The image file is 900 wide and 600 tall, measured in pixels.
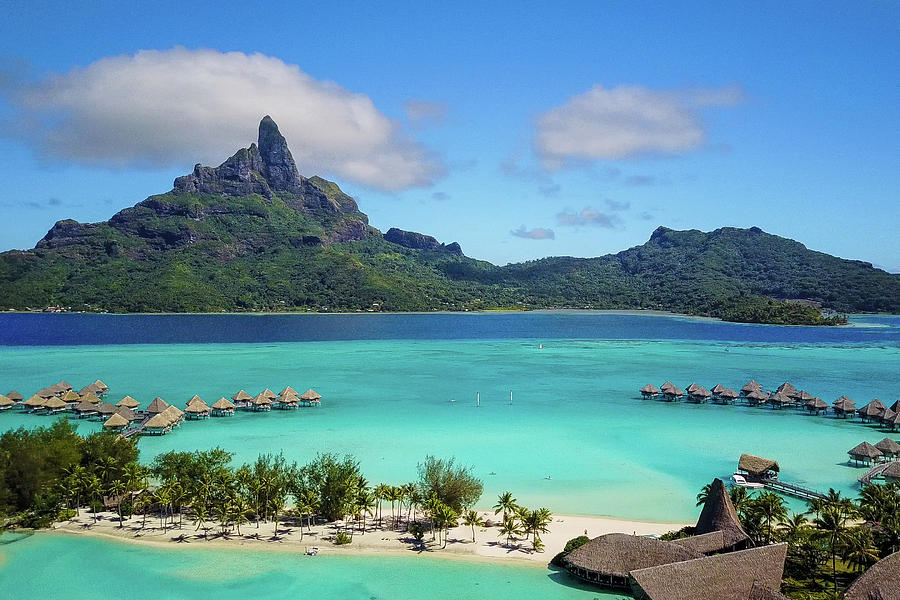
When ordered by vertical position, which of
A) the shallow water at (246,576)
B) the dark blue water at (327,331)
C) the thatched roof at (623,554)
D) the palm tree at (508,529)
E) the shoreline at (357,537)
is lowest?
the shallow water at (246,576)

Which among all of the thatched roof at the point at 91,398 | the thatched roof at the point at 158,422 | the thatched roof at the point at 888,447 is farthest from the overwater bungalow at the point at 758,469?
the thatched roof at the point at 91,398

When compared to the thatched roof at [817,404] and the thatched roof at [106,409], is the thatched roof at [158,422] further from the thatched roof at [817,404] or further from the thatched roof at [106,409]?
the thatched roof at [817,404]

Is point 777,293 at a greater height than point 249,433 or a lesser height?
greater

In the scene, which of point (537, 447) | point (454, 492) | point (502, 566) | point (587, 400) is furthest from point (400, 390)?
point (502, 566)

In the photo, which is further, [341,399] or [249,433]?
[341,399]

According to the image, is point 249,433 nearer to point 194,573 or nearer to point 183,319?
point 194,573

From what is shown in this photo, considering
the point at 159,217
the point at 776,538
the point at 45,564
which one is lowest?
the point at 45,564

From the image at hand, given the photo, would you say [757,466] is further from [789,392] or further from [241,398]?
[241,398]

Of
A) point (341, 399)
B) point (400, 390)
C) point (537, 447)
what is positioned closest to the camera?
point (537, 447)

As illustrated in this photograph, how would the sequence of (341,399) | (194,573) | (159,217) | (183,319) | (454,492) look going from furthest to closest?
(159,217)
(183,319)
(341,399)
(454,492)
(194,573)
